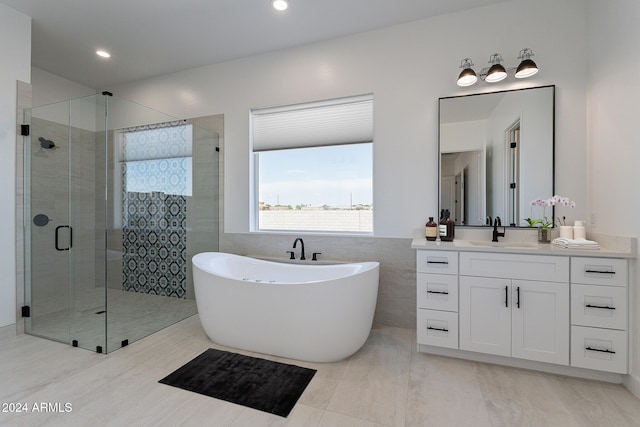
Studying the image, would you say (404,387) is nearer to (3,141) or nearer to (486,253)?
(486,253)

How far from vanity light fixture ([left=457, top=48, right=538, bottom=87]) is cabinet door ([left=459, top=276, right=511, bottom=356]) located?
161 centimetres

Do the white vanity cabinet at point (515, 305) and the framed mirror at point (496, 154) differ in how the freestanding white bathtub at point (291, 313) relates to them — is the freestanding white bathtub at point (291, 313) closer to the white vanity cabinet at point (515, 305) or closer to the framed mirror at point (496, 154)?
the white vanity cabinet at point (515, 305)

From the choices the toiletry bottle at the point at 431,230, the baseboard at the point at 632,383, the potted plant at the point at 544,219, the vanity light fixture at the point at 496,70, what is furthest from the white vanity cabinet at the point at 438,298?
the vanity light fixture at the point at 496,70

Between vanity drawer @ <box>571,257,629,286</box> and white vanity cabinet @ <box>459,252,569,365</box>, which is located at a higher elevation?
vanity drawer @ <box>571,257,629,286</box>

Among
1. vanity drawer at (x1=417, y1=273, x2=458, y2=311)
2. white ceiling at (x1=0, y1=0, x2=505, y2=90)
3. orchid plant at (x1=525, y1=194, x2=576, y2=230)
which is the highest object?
white ceiling at (x1=0, y1=0, x2=505, y2=90)

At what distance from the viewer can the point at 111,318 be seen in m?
2.66

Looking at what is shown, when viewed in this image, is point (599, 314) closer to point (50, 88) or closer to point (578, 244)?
point (578, 244)

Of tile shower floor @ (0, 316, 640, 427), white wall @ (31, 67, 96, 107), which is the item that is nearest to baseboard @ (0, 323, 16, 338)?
tile shower floor @ (0, 316, 640, 427)

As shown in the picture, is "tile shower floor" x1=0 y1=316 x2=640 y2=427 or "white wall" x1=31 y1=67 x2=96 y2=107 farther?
"white wall" x1=31 y1=67 x2=96 y2=107

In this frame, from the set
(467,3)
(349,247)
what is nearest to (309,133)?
(349,247)

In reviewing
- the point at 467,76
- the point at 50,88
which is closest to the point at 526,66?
the point at 467,76

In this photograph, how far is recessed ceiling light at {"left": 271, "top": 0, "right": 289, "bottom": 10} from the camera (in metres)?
2.34

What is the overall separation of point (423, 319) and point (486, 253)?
2.20 ft

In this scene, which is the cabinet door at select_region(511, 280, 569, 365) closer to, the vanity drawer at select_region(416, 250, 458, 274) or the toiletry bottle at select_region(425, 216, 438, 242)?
the vanity drawer at select_region(416, 250, 458, 274)
